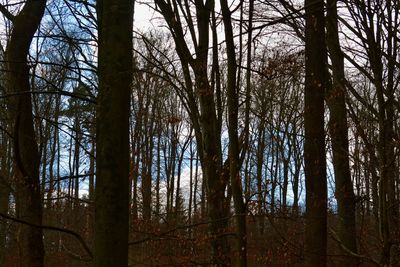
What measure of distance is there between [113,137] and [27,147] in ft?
9.89

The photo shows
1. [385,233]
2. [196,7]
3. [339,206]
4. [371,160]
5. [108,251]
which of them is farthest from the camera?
[339,206]

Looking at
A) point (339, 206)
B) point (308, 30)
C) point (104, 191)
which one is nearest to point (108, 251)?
point (104, 191)

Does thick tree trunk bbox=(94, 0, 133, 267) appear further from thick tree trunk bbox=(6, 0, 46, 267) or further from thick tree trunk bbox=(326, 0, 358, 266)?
thick tree trunk bbox=(326, 0, 358, 266)

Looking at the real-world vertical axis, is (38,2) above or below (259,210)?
above

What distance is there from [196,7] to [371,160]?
3.07 meters

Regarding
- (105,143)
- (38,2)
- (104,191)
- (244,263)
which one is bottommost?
(244,263)

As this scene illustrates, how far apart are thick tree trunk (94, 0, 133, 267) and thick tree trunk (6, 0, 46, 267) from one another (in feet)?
8.59

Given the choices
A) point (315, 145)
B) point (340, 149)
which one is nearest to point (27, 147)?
point (315, 145)

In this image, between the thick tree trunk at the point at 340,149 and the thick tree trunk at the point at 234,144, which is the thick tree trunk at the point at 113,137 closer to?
the thick tree trunk at the point at 234,144

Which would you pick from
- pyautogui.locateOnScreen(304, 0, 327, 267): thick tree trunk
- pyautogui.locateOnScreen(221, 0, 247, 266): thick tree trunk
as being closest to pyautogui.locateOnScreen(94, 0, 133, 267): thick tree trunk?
pyautogui.locateOnScreen(221, 0, 247, 266): thick tree trunk

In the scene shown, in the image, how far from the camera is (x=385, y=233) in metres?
4.95

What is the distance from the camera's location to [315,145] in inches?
206

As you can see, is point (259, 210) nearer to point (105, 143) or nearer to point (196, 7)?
point (196, 7)

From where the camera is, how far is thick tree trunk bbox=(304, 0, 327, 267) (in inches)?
201
